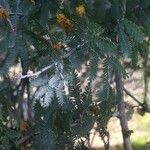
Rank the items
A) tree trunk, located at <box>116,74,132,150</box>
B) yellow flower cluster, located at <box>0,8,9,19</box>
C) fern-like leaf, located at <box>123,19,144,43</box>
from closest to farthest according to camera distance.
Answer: yellow flower cluster, located at <box>0,8,9,19</box> < fern-like leaf, located at <box>123,19,144,43</box> < tree trunk, located at <box>116,74,132,150</box>

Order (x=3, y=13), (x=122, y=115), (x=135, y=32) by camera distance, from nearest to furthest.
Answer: (x=3, y=13)
(x=135, y=32)
(x=122, y=115)

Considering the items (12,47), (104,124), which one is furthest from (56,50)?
(104,124)

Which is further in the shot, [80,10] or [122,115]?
[122,115]

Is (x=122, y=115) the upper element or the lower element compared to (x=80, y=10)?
lower

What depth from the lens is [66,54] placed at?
1.92m

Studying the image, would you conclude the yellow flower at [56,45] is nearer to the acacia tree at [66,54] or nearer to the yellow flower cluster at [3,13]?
the acacia tree at [66,54]

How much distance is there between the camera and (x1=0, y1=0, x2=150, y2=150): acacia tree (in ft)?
6.20

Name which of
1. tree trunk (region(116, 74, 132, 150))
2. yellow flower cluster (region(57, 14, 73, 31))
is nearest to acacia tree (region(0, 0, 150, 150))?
yellow flower cluster (region(57, 14, 73, 31))

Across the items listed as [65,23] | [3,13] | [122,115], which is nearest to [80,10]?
[65,23]

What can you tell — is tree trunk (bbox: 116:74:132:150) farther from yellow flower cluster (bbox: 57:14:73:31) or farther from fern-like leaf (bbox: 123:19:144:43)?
yellow flower cluster (bbox: 57:14:73:31)

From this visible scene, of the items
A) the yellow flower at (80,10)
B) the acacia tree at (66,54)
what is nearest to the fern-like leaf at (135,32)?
the acacia tree at (66,54)

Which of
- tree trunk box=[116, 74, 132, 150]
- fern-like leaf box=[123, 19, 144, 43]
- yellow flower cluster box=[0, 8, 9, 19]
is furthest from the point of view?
tree trunk box=[116, 74, 132, 150]

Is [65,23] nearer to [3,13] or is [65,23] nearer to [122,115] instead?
[3,13]

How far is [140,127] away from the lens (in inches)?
177
